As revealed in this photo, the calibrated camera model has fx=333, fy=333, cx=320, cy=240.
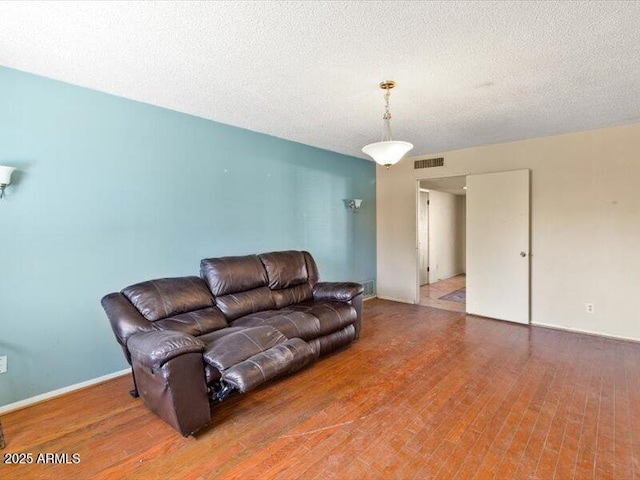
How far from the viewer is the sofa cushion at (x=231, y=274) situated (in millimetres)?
3148

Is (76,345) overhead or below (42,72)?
below

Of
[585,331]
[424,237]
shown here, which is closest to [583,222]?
[585,331]

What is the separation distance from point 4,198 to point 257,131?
2389 millimetres

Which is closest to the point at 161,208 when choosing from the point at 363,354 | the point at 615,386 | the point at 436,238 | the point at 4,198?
the point at 4,198

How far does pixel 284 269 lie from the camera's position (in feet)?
12.1

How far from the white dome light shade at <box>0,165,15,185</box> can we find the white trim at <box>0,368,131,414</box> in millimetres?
1565

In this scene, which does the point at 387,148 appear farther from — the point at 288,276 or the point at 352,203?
the point at 352,203

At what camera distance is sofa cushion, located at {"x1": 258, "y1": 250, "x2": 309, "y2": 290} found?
3607mm

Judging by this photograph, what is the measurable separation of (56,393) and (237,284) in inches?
62.5

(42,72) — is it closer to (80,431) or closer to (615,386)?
(80,431)

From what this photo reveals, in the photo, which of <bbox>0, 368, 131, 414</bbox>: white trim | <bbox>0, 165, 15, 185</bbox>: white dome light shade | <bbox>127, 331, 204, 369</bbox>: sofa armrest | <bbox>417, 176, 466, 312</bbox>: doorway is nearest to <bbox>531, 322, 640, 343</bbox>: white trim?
<bbox>417, 176, 466, 312</bbox>: doorway

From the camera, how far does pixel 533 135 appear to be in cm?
405

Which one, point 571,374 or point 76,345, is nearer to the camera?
point 76,345

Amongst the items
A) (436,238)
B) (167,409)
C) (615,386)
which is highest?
(436,238)
